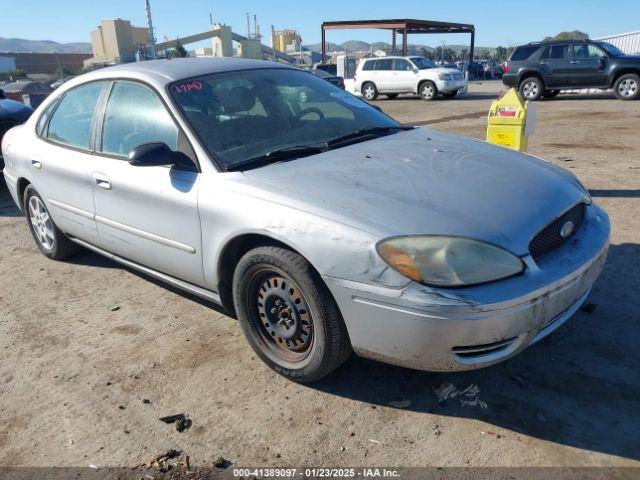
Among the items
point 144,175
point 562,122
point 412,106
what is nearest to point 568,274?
point 144,175

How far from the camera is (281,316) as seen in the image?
2879mm

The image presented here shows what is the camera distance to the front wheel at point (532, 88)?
702 inches

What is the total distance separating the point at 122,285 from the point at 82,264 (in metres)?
0.75

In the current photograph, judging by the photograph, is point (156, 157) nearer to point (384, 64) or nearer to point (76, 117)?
point (76, 117)

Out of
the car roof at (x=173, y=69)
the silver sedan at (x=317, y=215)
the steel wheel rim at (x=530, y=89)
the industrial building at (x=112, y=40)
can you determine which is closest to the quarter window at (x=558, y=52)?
the steel wheel rim at (x=530, y=89)

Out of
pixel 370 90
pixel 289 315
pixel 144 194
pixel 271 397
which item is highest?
pixel 144 194

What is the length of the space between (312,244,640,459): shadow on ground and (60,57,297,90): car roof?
2095 mm

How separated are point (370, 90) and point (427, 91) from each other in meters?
2.43

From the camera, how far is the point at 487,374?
2900 mm

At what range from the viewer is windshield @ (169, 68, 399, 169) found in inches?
128

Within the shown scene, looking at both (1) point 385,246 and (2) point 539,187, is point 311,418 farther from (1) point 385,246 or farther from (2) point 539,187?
(2) point 539,187

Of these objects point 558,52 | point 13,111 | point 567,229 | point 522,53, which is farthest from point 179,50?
point 567,229

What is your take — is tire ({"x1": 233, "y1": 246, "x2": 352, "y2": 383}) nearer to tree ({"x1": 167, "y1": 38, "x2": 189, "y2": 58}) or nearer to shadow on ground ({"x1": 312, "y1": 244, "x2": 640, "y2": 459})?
shadow on ground ({"x1": 312, "y1": 244, "x2": 640, "y2": 459})

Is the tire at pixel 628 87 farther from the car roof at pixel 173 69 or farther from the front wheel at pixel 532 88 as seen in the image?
the car roof at pixel 173 69
